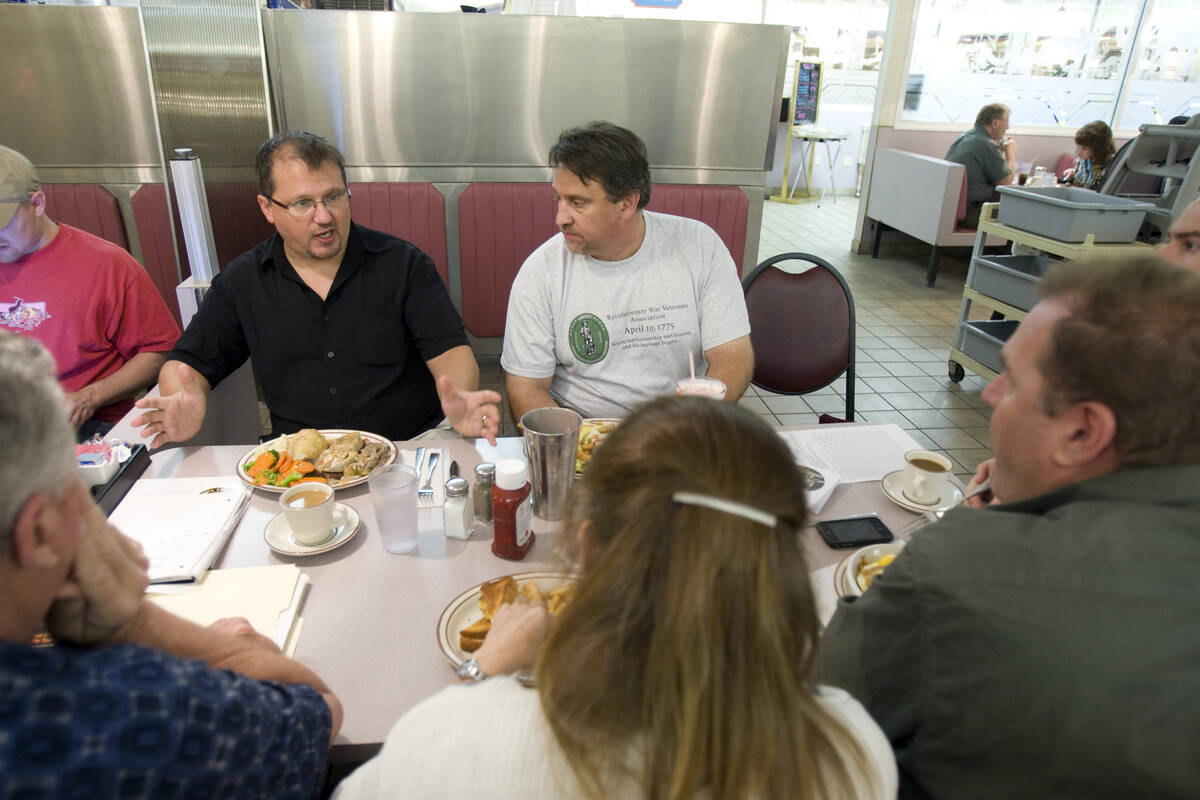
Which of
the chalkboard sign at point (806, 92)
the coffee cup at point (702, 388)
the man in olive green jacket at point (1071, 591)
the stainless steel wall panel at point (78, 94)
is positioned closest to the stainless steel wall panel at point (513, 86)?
the stainless steel wall panel at point (78, 94)

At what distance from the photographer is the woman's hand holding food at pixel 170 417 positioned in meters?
1.62

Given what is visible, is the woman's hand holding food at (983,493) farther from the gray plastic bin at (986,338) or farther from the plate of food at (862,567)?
the gray plastic bin at (986,338)

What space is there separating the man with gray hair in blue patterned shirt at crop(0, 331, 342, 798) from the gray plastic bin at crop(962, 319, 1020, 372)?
13.3ft

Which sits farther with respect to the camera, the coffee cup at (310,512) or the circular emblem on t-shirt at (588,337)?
the circular emblem on t-shirt at (588,337)

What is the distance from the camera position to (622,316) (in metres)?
2.13

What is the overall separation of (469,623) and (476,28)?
3.45 meters

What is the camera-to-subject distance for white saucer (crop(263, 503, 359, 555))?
1.35 meters

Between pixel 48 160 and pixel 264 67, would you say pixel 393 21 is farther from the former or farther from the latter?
pixel 48 160

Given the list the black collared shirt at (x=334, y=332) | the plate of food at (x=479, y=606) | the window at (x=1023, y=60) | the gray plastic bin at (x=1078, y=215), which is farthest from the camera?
the window at (x=1023, y=60)

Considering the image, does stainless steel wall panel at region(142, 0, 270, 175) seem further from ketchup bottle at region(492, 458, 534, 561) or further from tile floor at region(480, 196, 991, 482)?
ketchup bottle at region(492, 458, 534, 561)

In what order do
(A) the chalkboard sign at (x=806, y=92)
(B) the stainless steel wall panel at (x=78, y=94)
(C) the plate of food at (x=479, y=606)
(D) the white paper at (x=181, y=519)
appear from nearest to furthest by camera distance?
(C) the plate of food at (x=479, y=606)
(D) the white paper at (x=181, y=519)
(B) the stainless steel wall panel at (x=78, y=94)
(A) the chalkboard sign at (x=806, y=92)

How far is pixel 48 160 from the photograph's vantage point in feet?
12.0

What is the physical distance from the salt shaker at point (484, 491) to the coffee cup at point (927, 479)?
0.90 metres

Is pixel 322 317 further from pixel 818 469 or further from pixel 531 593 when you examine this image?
pixel 818 469
